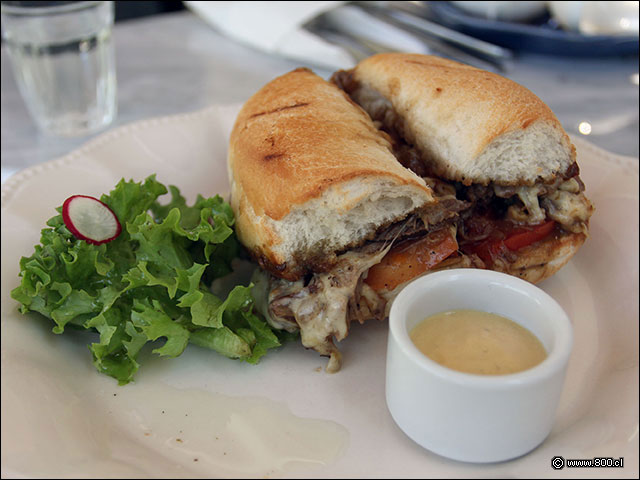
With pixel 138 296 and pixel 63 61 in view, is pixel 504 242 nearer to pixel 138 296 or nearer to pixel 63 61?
pixel 138 296

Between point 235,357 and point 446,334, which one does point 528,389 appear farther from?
point 235,357

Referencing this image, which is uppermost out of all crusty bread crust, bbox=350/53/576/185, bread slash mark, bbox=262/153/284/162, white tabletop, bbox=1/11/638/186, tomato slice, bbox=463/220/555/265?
crusty bread crust, bbox=350/53/576/185

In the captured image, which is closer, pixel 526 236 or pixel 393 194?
pixel 393 194

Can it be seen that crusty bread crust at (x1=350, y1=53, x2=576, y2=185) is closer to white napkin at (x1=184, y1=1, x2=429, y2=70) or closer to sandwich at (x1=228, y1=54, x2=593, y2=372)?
sandwich at (x1=228, y1=54, x2=593, y2=372)

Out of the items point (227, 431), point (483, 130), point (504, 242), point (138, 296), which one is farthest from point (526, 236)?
point (138, 296)

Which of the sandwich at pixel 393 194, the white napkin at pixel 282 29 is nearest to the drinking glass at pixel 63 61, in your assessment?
the white napkin at pixel 282 29

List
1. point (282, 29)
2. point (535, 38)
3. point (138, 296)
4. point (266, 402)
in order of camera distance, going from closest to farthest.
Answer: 1. point (266, 402)
2. point (138, 296)
3. point (535, 38)
4. point (282, 29)

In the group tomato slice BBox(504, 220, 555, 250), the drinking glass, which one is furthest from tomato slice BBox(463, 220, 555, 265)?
the drinking glass

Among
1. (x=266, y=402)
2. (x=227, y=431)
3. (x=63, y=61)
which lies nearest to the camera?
(x=227, y=431)
